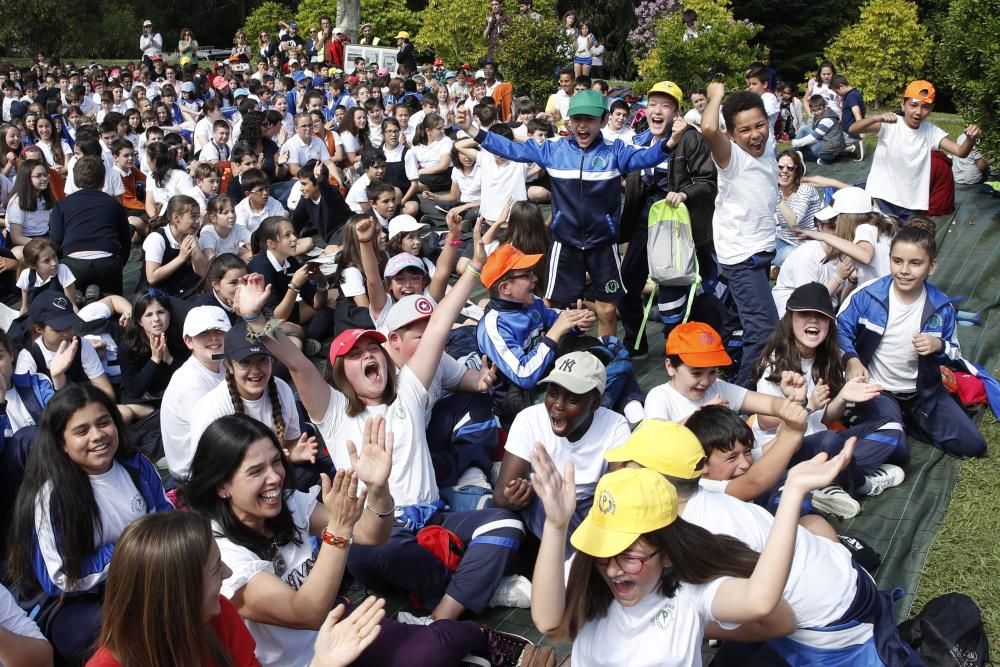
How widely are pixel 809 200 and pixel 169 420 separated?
5.53 meters

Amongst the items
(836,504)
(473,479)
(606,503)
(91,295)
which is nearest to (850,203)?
(836,504)

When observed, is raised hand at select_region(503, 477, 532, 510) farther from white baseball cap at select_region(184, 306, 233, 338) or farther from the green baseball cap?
the green baseball cap

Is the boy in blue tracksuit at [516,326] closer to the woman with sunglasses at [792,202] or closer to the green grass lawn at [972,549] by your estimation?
the green grass lawn at [972,549]

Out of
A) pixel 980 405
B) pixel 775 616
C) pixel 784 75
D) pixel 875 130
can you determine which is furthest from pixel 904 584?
pixel 784 75

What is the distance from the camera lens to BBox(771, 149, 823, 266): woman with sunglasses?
783 cm

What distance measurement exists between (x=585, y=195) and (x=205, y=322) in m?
2.64

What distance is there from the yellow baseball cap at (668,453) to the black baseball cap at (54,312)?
12.9 ft

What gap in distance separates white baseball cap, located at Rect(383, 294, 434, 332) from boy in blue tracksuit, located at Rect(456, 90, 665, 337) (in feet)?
5.54

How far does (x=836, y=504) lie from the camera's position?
15.9 ft

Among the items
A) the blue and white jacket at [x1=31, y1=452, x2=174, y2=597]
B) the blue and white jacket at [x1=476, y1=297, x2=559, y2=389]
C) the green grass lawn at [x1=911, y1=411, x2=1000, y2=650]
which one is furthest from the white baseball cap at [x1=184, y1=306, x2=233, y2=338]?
the green grass lawn at [x1=911, y1=411, x2=1000, y2=650]

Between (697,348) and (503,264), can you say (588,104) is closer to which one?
(503,264)

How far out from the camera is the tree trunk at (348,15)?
24.2 metres

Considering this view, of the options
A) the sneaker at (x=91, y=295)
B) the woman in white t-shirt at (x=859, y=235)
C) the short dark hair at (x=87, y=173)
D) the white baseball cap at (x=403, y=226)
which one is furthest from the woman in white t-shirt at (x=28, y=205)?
the woman in white t-shirt at (x=859, y=235)

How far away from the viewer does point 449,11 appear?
19984 mm
